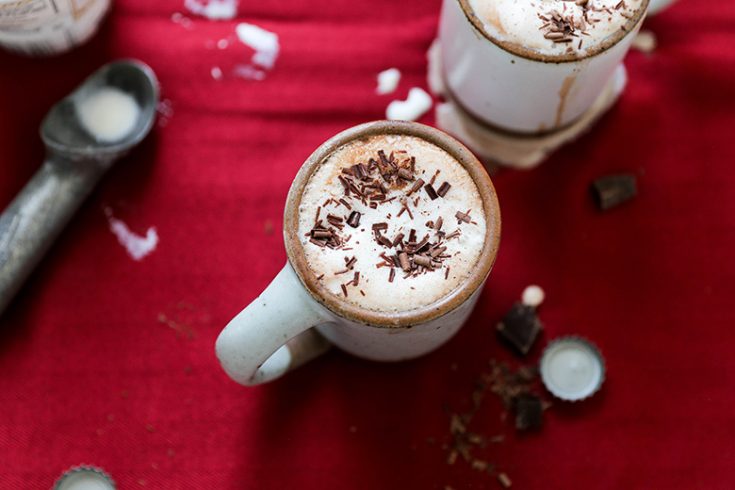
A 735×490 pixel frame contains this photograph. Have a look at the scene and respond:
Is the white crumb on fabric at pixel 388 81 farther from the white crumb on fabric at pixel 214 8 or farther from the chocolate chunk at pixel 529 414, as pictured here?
the chocolate chunk at pixel 529 414

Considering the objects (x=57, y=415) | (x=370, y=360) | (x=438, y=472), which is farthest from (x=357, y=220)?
(x=57, y=415)

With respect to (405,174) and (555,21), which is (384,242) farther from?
(555,21)

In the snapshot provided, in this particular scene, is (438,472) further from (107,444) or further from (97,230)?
(97,230)

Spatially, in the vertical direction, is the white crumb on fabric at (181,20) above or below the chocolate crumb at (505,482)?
above

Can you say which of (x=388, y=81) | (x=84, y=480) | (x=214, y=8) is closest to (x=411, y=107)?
(x=388, y=81)

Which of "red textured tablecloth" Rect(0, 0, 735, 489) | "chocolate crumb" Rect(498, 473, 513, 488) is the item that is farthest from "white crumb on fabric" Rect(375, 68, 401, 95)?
"chocolate crumb" Rect(498, 473, 513, 488)

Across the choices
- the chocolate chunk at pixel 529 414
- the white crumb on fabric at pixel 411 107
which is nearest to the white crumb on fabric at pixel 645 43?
the white crumb on fabric at pixel 411 107
